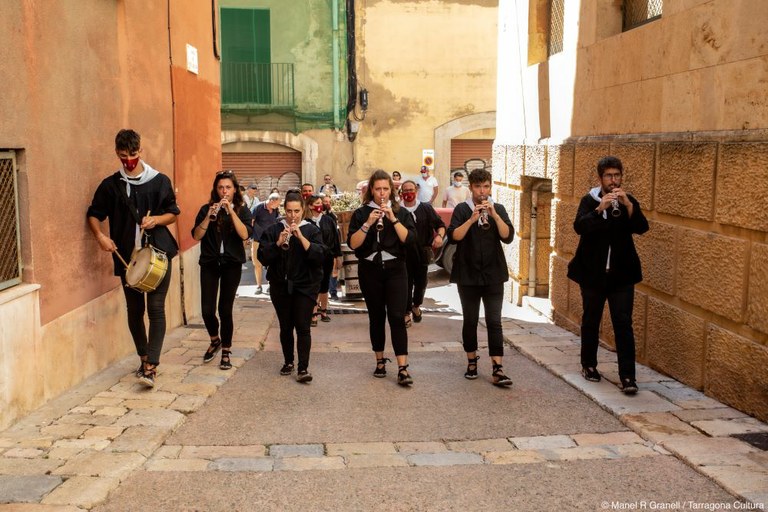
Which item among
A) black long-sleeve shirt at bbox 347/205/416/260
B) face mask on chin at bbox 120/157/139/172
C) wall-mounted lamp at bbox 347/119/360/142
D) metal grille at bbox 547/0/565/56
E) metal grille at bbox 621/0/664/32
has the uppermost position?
metal grille at bbox 547/0/565/56

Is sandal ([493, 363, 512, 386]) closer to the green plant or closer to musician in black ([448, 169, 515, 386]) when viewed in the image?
musician in black ([448, 169, 515, 386])

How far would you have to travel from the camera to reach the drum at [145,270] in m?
6.38

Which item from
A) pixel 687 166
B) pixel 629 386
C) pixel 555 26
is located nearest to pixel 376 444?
pixel 629 386

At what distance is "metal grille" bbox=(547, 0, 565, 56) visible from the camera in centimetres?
1066

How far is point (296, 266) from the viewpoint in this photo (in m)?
7.11

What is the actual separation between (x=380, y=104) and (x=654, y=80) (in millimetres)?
15285

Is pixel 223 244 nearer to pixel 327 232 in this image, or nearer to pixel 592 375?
pixel 327 232

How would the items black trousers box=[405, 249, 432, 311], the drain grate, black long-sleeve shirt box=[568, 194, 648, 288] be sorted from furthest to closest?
black trousers box=[405, 249, 432, 311] < black long-sleeve shirt box=[568, 194, 648, 288] < the drain grate

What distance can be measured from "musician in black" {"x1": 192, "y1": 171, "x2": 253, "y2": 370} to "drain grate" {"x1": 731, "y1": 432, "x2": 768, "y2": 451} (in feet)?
13.7

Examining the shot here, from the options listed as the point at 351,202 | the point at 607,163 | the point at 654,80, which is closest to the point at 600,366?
the point at 607,163

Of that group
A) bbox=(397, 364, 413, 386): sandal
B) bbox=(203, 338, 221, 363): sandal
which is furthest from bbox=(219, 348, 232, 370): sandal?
bbox=(397, 364, 413, 386): sandal

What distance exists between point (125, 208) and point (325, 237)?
6.02ft

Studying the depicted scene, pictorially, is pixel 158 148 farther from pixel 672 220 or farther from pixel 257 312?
pixel 672 220

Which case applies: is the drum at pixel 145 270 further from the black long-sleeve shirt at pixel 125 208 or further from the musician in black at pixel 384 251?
the musician in black at pixel 384 251
